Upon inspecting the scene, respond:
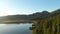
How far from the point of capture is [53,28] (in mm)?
2523

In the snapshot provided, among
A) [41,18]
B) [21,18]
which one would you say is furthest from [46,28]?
[21,18]

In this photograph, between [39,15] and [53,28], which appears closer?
[53,28]

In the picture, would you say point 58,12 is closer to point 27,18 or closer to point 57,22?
point 57,22

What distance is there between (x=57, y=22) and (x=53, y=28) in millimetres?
118

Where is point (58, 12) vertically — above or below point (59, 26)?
above

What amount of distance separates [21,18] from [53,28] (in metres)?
0.79

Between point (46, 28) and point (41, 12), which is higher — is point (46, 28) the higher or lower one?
the lower one

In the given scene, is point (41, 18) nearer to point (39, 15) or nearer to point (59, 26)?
point (39, 15)

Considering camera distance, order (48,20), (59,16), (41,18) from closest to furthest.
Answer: (59,16), (48,20), (41,18)

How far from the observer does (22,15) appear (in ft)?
10.5

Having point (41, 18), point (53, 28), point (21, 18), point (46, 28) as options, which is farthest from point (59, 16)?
point (21, 18)

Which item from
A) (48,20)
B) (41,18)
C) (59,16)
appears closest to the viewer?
(59,16)

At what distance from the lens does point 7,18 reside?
315cm

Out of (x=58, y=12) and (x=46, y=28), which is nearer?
(x=58, y=12)
